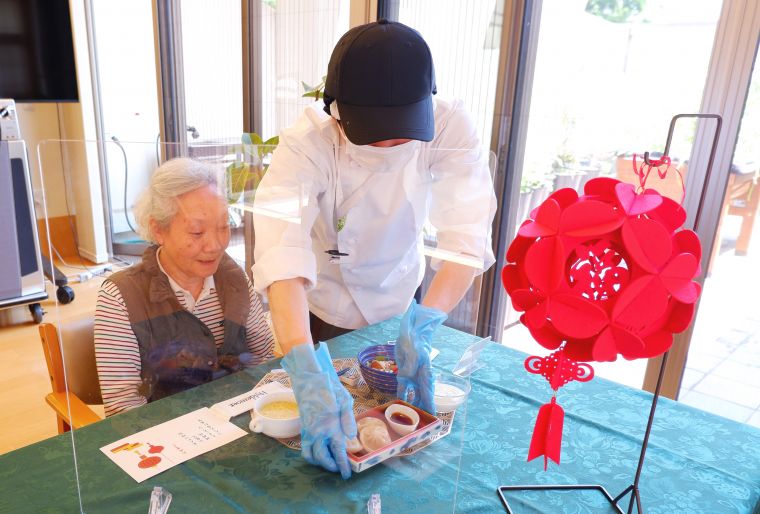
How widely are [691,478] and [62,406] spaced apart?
126 cm

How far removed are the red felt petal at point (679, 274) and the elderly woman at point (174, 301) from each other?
73cm

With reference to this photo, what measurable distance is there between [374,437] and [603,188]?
558mm

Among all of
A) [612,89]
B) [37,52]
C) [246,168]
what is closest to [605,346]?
[246,168]

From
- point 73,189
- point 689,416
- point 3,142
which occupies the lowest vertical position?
point 689,416

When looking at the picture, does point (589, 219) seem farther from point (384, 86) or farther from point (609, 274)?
point (384, 86)

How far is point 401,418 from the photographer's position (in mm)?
984

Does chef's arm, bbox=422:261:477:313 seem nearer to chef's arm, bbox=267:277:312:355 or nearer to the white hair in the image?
chef's arm, bbox=267:277:312:355

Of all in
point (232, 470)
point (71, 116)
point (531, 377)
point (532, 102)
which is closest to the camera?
point (232, 470)

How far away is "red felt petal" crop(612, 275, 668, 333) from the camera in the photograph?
747 millimetres

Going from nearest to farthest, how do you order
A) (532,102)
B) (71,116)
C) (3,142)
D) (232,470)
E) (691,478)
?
(232,470), (691,478), (532,102), (3,142), (71,116)

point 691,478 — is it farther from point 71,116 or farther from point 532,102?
point 71,116

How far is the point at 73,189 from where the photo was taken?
0.92 meters

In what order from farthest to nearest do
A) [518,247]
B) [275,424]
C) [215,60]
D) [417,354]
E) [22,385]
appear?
[215,60], [22,385], [417,354], [275,424], [518,247]

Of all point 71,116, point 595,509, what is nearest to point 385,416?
point 595,509
